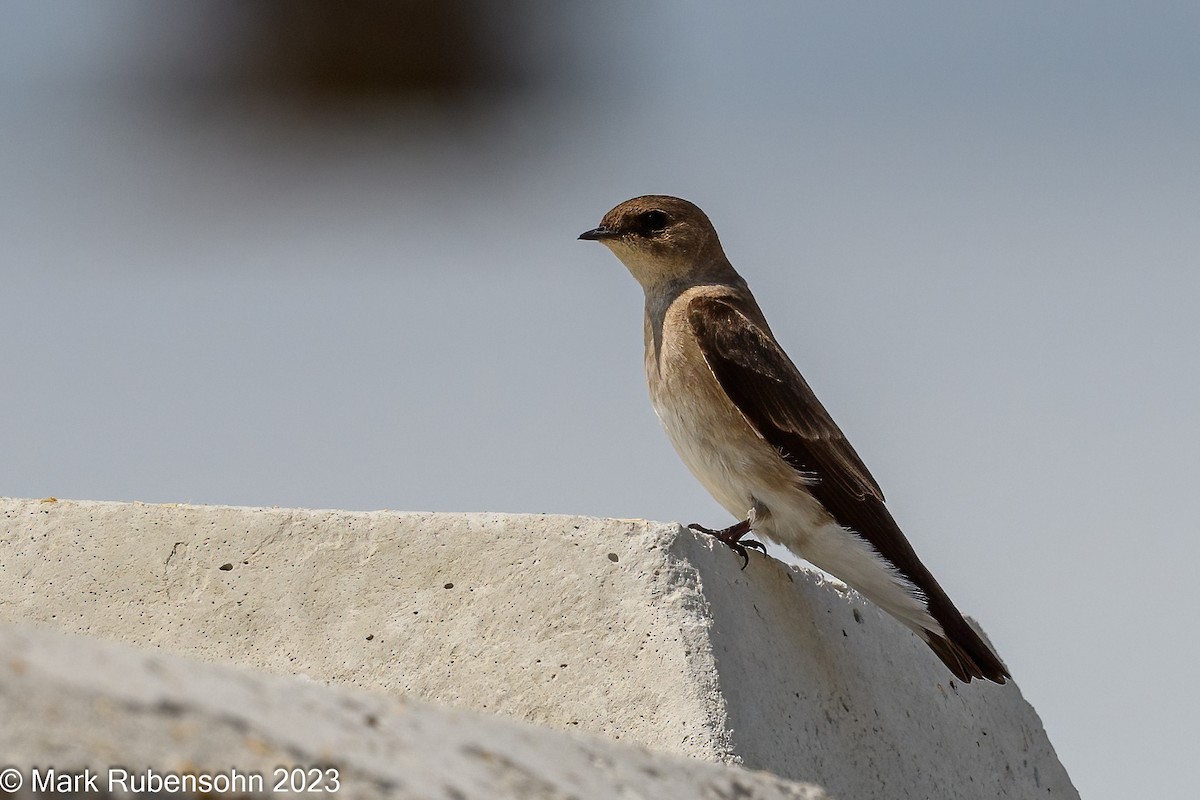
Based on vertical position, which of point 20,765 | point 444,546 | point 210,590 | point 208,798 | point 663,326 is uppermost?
point 663,326

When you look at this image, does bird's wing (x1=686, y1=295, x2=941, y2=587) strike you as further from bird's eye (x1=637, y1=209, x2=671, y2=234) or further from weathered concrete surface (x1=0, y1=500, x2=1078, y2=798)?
bird's eye (x1=637, y1=209, x2=671, y2=234)

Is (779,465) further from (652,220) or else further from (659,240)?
(652,220)

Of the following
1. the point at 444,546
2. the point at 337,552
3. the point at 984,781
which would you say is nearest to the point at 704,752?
the point at 444,546

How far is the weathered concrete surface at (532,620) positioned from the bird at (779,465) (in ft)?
0.66

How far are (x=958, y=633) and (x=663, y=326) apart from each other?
177cm

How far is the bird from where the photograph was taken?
18.3ft

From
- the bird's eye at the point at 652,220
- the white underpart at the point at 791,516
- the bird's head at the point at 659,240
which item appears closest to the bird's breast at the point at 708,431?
the white underpart at the point at 791,516

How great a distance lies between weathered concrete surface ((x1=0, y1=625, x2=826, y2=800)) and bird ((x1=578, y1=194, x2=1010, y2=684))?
2.64 meters

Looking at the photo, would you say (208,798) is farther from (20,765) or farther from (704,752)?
(704,752)

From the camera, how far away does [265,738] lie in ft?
7.16

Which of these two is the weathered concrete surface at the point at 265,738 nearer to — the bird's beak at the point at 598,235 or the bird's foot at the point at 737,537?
the bird's foot at the point at 737,537

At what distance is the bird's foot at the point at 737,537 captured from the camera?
5.29 meters

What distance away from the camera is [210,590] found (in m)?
5.34

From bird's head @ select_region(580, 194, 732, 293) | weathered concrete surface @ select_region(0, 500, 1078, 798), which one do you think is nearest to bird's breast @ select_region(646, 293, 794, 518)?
weathered concrete surface @ select_region(0, 500, 1078, 798)
